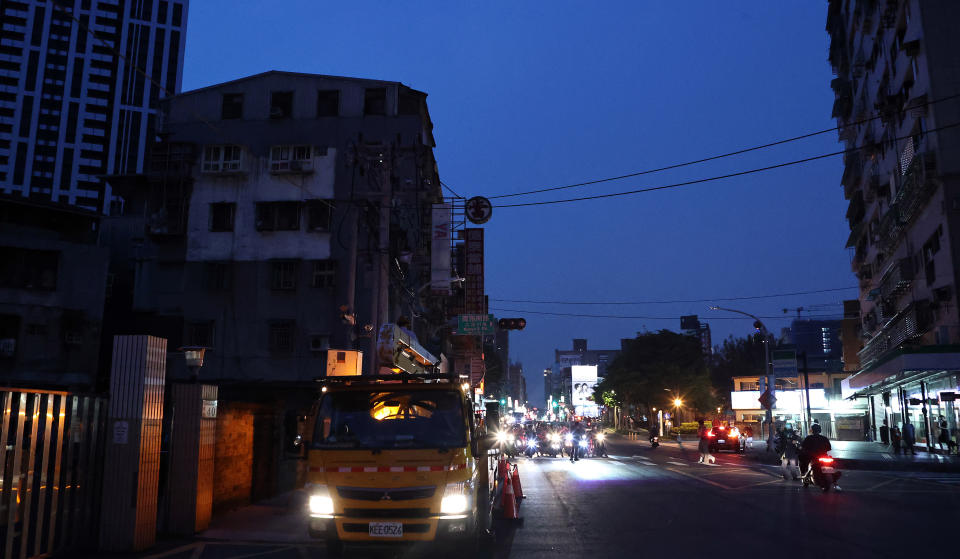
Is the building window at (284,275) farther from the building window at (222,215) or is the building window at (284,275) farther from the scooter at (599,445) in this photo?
the scooter at (599,445)

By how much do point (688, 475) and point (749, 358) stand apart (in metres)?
89.7

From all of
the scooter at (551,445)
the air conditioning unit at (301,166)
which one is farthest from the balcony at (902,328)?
the air conditioning unit at (301,166)

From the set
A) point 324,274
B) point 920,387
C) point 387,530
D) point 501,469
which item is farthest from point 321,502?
point 920,387

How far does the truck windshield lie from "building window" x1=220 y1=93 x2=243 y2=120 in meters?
33.8

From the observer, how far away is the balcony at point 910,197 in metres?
→ 32.0

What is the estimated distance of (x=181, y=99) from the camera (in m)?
39.9

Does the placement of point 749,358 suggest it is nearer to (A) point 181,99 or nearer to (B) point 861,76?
(B) point 861,76

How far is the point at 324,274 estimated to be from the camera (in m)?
36.3

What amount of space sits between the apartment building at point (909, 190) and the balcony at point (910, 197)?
69 millimetres

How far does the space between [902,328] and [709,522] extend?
33843mm

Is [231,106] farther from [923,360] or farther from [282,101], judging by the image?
[923,360]

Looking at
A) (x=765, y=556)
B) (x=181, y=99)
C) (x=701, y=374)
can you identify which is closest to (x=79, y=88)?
(x=181, y=99)

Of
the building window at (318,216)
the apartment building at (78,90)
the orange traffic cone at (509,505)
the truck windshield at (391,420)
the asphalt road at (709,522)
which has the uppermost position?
the apartment building at (78,90)

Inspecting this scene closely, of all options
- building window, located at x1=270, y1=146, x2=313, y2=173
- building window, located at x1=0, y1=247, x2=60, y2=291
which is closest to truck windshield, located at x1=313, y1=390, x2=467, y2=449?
building window, located at x1=270, y1=146, x2=313, y2=173
